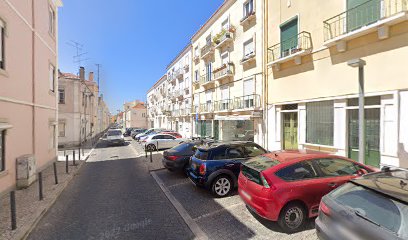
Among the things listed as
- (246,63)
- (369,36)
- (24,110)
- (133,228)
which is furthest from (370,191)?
(246,63)

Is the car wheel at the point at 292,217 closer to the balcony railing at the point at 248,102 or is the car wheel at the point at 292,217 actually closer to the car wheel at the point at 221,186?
the car wheel at the point at 221,186

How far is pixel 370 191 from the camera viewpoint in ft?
9.45

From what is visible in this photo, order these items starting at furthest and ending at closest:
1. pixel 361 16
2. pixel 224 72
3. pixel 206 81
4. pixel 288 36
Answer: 1. pixel 206 81
2. pixel 224 72
3. pixel 288 36
4. pixel 361 16

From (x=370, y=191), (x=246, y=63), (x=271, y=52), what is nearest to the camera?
(x=370, y=191)

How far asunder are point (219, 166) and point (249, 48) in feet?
32.6

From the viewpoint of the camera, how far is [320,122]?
29.7ft

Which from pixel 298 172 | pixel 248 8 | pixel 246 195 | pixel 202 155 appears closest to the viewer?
pixel 298 172

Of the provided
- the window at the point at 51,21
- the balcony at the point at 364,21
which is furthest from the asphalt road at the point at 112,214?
the window at the point at 51,21

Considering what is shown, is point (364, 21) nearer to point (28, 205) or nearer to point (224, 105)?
point (224, 105)

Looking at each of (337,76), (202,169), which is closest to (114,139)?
(202,169)

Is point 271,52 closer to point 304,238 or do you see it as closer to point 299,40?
point 299,40

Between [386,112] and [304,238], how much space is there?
16.8ft

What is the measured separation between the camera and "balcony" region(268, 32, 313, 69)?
9484 mm

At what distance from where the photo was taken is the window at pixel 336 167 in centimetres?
470
